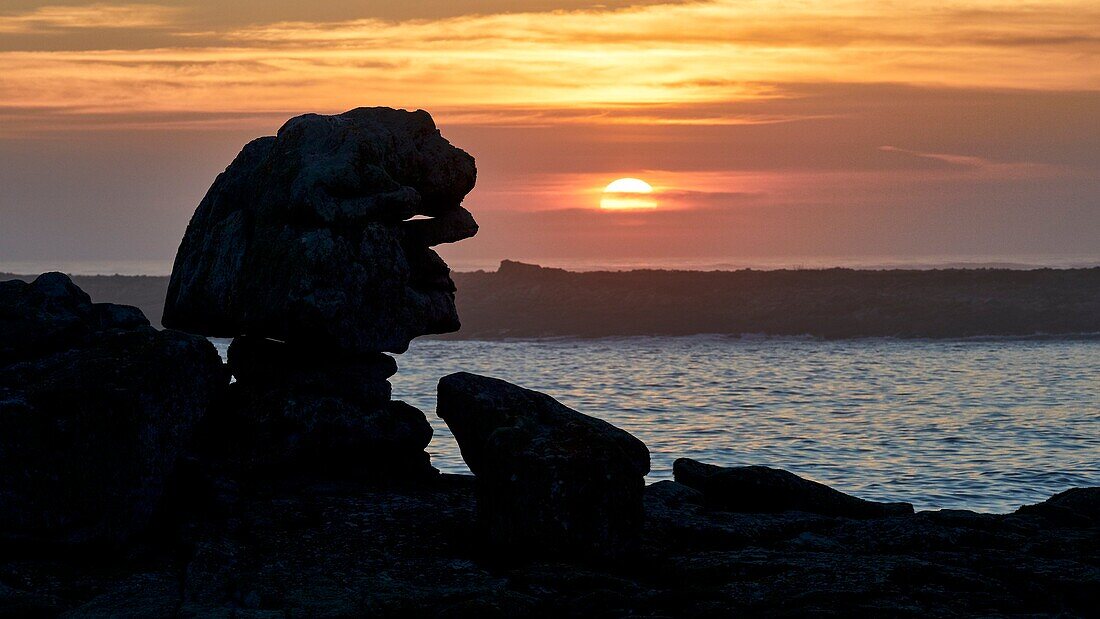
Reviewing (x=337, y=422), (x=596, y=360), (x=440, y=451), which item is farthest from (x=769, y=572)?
(x=596, y=360)

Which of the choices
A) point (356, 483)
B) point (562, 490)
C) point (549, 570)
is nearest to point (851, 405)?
point (356, 483)

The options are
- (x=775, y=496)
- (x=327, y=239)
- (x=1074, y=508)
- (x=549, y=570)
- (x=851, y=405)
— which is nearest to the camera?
(x=549, y=570)

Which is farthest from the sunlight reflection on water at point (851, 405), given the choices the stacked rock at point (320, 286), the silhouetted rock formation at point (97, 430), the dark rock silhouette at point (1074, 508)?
the silhouetted rock formation at point (97, 430)

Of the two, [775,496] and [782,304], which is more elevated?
[782,304]

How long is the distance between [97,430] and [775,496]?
10729 millimetres

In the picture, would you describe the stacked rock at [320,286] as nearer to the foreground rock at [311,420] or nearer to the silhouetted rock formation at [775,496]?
the foreground rock at [311,420]

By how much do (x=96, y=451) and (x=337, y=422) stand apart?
14.6 ft

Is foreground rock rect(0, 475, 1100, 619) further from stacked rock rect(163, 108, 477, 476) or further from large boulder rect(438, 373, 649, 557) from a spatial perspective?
stacked rock rect(163, 108, 477, 476)

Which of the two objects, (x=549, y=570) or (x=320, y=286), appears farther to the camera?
(x=320, y=286)

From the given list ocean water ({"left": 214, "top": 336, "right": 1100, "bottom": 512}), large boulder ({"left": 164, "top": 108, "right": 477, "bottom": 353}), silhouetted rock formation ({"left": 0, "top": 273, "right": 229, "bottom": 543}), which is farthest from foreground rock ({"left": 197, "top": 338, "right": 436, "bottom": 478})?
ocean water ({"left": 214, "top": 336, "right": 1100, "bottom": 512})

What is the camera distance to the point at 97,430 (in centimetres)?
1441

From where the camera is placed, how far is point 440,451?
31.2 meters

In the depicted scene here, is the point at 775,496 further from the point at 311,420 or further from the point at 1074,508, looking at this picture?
the point at 311,420

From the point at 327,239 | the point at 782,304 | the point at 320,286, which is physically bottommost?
the point at 782,304
